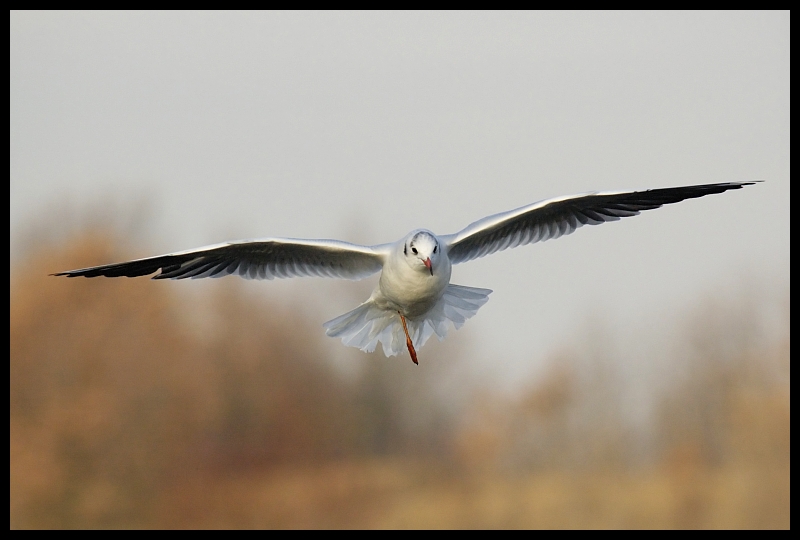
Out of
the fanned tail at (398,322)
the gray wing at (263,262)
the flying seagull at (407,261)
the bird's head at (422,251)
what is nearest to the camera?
the bird's head at (422,251)

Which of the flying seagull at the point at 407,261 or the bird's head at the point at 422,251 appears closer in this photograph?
the bird's head at the point at 422,251

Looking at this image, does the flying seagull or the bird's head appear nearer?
the bird's head

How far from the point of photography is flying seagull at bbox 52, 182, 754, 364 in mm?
3369

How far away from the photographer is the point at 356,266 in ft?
12.5

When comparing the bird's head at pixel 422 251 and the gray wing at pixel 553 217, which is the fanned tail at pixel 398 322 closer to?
the gray wing at pixel 553 217

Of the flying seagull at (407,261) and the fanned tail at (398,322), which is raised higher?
the flying seagull at (407,261)

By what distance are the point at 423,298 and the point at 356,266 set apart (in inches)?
19.2

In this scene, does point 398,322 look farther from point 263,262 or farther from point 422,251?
point 422,251

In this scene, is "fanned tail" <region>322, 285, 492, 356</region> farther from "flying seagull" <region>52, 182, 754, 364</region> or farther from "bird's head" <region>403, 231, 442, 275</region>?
"bird's head" <region>403, 231, 442, 275</region>

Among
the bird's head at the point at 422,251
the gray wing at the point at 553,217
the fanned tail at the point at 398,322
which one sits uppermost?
the gray wing at the point at 553,217

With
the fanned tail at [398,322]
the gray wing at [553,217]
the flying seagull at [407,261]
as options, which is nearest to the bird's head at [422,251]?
the flying seagull at [407,261]

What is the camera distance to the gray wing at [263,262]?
349 cm

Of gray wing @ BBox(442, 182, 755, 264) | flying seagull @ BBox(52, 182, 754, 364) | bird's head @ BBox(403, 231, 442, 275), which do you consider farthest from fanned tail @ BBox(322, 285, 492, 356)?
bird's head @ BBox(403, 231, 442, 275)

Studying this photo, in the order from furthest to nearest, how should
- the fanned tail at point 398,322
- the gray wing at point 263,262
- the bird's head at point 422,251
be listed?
the fanned tail at point 398,322, the gray wing at point 263,262, the bird's head at point 422,251
